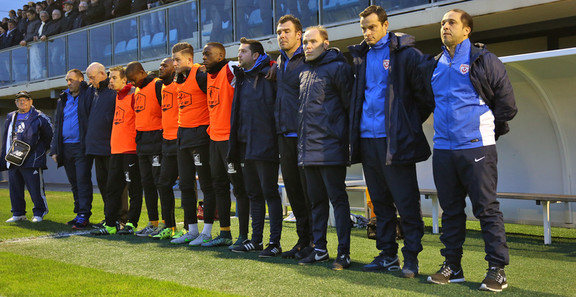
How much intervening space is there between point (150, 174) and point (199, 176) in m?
1.00

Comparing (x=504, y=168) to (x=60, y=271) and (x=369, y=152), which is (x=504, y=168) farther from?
(x=60, y=271)

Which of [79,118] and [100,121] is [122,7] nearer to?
[79,118]

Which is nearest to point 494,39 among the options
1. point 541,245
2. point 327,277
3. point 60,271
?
point 541,245

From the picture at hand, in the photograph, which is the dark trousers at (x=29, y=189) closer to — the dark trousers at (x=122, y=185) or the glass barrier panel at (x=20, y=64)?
the dark trousers at (x=122, y=185)

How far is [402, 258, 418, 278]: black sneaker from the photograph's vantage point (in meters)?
4.61

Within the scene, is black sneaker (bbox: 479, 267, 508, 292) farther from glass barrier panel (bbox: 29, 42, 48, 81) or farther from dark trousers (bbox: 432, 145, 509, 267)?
glass barrier panel (bbox: 29, 42, 48, 81)

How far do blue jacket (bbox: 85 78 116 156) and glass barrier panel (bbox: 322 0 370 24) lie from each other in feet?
14.0

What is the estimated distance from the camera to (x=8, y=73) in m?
19.9

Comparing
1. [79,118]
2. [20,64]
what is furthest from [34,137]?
[20,64]

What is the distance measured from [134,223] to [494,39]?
6.30m

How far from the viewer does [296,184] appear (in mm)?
5641

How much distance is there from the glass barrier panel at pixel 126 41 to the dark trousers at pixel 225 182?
9.39m

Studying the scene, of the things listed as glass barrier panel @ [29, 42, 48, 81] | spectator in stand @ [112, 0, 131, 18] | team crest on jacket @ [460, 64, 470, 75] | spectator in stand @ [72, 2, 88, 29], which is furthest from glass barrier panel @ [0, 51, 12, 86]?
team crest on jacket @ [460, 64, 470, 75]

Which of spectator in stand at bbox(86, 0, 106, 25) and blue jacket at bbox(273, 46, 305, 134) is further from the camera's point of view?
spectator in stand at bbox(86, 0, 106, 25)
